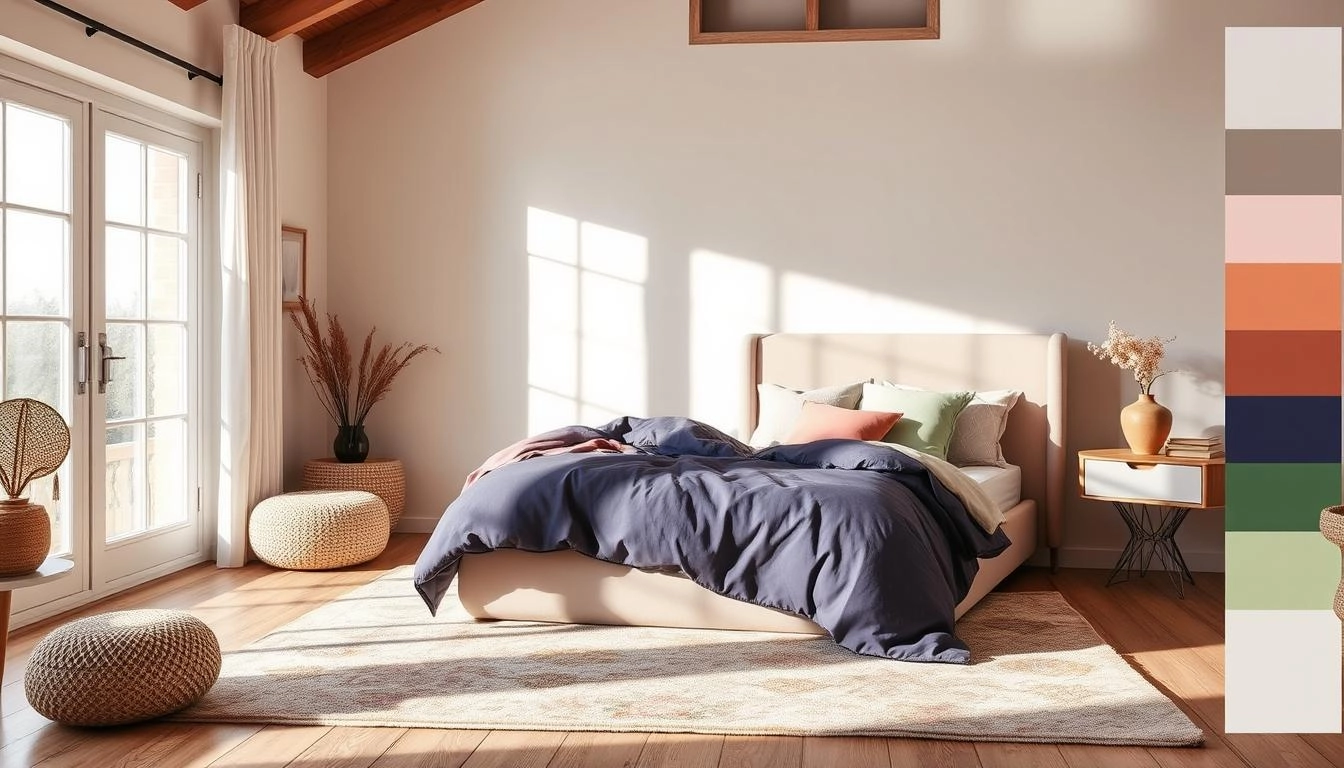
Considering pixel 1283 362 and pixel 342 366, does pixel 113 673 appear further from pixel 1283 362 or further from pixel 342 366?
pixel 342 366

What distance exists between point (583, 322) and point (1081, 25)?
2841 mm

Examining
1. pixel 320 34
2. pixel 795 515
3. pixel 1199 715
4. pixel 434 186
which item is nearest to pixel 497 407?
pixel 434 186

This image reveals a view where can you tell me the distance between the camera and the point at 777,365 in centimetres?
586

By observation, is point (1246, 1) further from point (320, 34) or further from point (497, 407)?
point (320, 34)

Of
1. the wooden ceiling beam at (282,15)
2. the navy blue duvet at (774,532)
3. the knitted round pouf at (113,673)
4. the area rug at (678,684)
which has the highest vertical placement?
the wooden ceiling beam at (282,15)

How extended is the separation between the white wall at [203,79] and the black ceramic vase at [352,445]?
1.01ft

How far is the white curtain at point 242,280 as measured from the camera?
5.27m

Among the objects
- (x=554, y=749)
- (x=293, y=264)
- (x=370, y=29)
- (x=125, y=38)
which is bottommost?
(x=554, y=749)

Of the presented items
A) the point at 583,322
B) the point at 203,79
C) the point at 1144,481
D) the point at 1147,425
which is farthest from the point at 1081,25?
the point at 203,79

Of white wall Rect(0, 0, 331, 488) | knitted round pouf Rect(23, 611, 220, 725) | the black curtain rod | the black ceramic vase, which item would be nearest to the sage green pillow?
the black ceramic vase

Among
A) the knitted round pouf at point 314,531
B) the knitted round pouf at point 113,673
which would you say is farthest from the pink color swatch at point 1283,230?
the knitted round pouf at point 314,531

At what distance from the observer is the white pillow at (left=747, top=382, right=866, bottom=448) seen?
5.48m

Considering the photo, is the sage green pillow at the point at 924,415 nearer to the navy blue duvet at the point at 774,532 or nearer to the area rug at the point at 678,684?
the navy blue duvet at the point at 774,532

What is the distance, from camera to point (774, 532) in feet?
12.5
